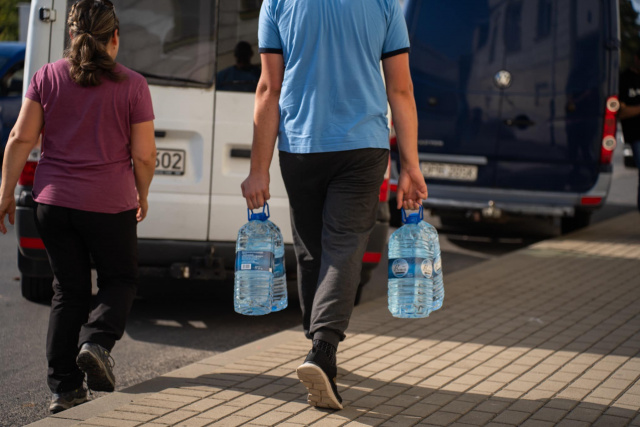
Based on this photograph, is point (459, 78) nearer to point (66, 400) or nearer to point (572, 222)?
point (572, 222)

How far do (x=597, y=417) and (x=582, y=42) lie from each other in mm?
5851

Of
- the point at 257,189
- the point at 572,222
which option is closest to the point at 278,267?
the point at 257,189

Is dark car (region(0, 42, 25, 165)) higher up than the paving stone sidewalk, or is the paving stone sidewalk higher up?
dark car (region(0, 42, 25, 165))

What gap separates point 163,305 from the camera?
6.90 m

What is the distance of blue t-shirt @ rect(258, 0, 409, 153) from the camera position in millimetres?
4023

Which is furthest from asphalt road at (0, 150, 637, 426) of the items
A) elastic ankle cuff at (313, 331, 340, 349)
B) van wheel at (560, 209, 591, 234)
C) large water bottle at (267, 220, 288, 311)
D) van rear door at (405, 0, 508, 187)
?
van wheel at (560, 209, 591, 234)

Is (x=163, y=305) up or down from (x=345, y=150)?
down

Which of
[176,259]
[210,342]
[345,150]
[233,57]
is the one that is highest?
[233,57]

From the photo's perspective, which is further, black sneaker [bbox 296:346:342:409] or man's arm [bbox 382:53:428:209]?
man's arm [bbox 382:53:428:209]

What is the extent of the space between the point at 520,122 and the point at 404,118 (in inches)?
219

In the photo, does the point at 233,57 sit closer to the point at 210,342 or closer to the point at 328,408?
the point at 210,342

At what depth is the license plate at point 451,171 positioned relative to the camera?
969 cm

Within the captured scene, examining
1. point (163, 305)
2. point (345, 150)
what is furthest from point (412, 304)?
point (163, 305)

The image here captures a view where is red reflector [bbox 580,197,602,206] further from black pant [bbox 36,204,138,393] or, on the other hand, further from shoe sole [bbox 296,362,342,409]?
black pant [bbox 36,204,138,393]
